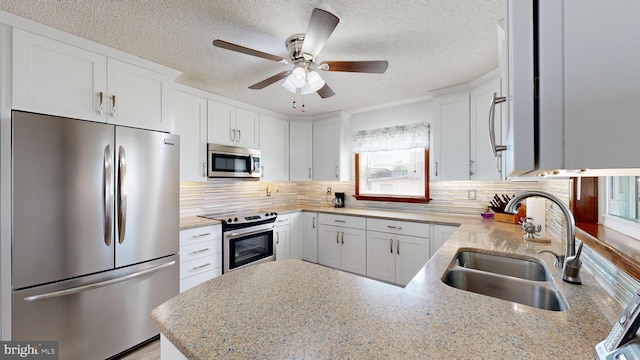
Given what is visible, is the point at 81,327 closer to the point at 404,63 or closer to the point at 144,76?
the point at 144,76

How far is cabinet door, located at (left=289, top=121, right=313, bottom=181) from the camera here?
3.92m

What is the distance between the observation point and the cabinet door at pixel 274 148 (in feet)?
11.5

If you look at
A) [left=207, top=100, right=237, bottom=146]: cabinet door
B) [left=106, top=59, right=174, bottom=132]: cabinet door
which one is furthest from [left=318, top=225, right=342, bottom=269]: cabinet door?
[left=106, top=59, right=174, bottom=132]: cabinet door

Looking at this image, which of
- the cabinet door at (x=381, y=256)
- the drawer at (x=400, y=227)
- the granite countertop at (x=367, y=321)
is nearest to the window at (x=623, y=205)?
the granite countertop at (x=367, y=321)

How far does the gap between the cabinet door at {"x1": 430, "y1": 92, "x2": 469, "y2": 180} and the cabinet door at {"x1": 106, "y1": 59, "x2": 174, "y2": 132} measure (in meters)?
2.77

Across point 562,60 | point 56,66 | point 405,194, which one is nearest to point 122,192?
point 56,66

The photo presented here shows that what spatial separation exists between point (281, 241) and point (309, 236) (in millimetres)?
468

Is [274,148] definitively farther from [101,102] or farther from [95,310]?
[95,310]

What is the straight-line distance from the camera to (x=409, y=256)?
2.81m

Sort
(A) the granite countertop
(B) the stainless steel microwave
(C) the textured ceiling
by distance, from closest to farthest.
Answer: (A) the granite countertop < (C) the textured ceiling < (B) the stainless steel microwave

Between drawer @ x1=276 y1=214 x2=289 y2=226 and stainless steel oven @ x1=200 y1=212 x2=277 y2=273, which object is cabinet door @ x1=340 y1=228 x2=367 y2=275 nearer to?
drawer @ x1=276 y1=214 x2=289 y2=226

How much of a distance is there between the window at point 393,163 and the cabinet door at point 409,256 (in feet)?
2.21

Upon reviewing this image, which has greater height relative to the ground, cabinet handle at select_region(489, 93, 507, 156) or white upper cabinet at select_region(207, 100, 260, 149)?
white upper cabinet at select_region(207, 100, 260, 149)

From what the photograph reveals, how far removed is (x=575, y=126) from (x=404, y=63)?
2145 mm
